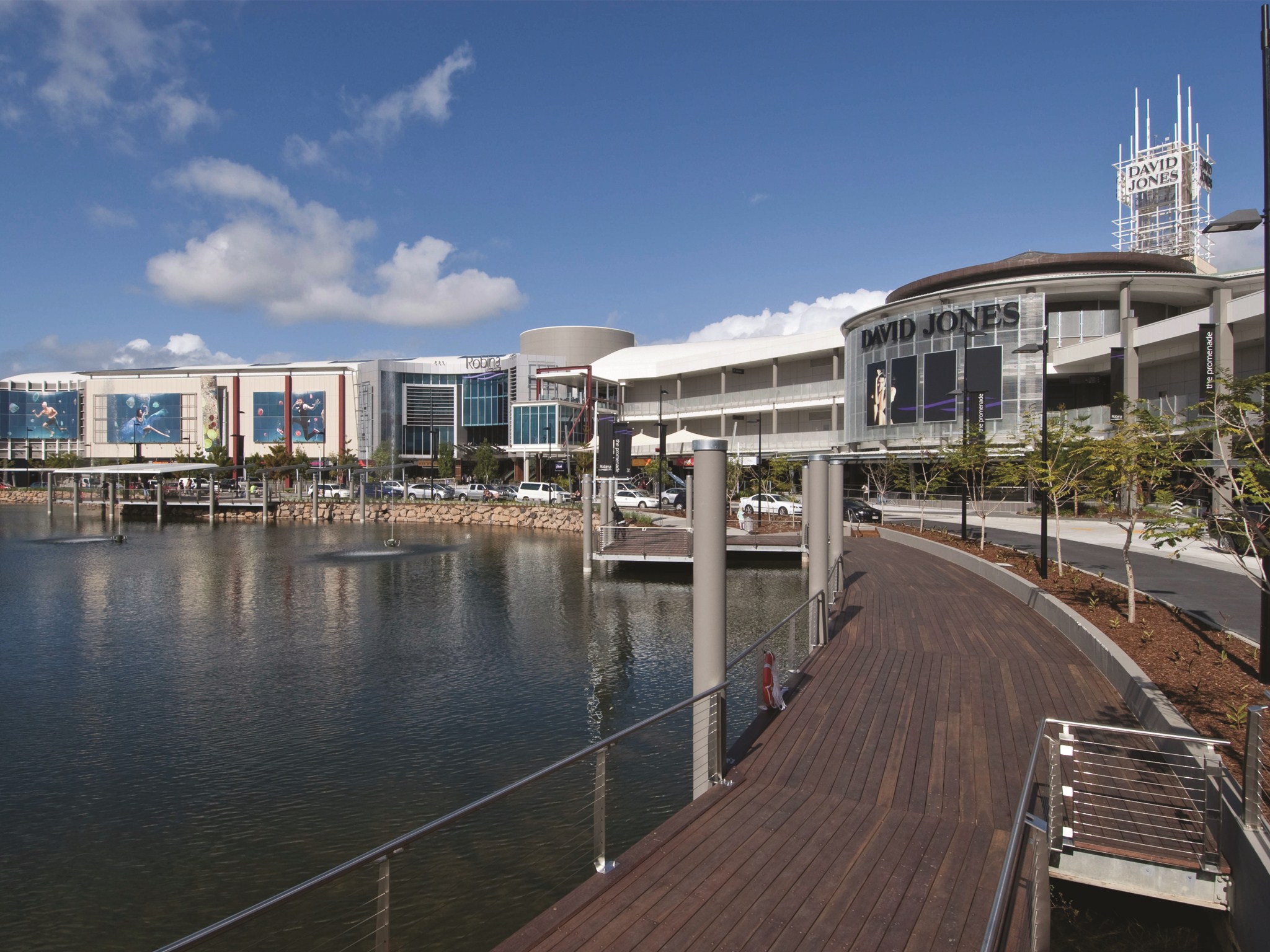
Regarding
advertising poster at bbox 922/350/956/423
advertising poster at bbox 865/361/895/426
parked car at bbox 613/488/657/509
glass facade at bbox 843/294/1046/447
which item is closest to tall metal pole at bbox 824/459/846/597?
parked car at bbox 613/488/657/509

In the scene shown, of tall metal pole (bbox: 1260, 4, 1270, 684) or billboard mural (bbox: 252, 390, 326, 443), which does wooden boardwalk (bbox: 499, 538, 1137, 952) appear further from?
billboard mural (bbox: 252, 390, 326, 443)

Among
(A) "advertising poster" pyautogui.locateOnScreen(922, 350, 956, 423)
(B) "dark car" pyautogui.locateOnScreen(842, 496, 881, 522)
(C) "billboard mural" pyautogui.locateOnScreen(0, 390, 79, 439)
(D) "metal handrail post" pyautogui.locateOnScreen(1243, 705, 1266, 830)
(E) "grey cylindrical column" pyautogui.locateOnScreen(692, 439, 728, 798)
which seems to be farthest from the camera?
(C) "billboard mural" pyautogui.locateOnScreen(0, 390, 79, 439)

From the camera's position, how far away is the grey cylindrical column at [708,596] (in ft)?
23.0

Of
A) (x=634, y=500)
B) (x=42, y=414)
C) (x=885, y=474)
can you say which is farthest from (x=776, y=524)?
(x=42, y=414)

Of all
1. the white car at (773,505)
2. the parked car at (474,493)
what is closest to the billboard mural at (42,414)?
the parked car at (474,493)

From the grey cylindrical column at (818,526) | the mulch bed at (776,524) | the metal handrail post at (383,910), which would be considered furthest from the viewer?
the mulch bed at (776,524)

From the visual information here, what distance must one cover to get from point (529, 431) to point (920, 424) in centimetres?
4471

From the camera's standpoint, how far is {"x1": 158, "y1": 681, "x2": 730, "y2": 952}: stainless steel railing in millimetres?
3359

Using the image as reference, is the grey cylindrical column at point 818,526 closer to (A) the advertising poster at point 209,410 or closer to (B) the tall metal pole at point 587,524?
(B) the tall metal pole at point 587,524

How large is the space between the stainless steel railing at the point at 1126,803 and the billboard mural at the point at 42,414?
135 meters

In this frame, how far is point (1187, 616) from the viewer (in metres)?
13.2

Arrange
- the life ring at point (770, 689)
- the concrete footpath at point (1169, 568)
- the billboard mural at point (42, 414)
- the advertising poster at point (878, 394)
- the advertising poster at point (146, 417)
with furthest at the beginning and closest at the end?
the billboard mural at point (42, 414) → the advertising poster at point (146, 417) → the advertising poster at point (878, 394) → the concrete footpath at point (1169, 568) → the life ring at point (770, 689)

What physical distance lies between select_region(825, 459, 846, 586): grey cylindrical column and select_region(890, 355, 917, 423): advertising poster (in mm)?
36927

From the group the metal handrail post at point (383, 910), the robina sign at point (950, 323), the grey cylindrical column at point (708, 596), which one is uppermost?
the robina sign at point (950, 323)
